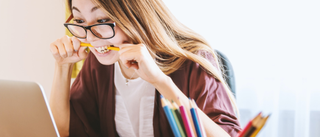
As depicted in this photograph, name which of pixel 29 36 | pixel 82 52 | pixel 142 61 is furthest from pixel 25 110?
pixel 29 36

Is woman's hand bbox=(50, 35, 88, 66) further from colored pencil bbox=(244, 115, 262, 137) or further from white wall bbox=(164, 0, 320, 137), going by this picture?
white wall bbox=(164, 0, 320, 137)

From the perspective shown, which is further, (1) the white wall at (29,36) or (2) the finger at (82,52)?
(1) the white wall at (29,36)

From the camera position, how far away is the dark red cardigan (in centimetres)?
83

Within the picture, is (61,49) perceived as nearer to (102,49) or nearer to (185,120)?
(102,49)

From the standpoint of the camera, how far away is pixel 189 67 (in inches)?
36.9

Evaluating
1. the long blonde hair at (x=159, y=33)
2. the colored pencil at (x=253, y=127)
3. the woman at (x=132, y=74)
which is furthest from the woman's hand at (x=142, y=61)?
the colored pencil at (x=253, y=127)

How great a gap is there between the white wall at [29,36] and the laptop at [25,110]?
168 cm

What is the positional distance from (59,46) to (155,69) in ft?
1.60

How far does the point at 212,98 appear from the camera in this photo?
82 centimetres

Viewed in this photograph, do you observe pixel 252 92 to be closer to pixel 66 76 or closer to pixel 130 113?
pixel 130 113

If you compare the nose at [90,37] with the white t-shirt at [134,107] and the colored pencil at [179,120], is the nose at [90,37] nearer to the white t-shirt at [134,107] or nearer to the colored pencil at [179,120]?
the white t-shirt at [134,107]

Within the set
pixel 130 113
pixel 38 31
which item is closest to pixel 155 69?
pixel 130 113

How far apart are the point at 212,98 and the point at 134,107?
359mm

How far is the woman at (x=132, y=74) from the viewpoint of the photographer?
0.77 metres
